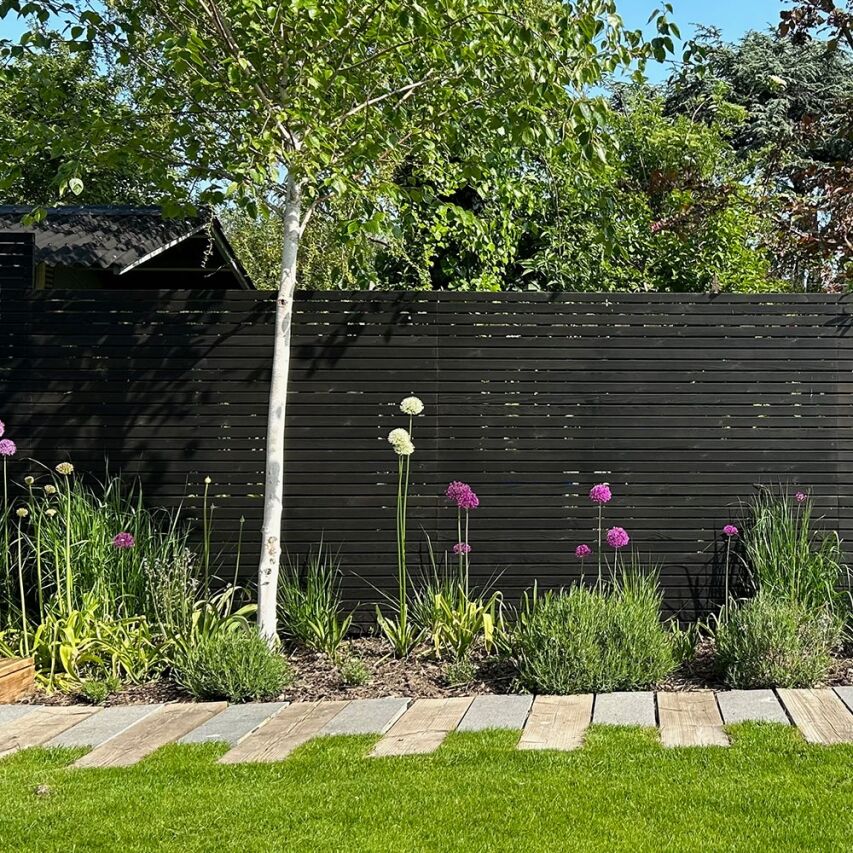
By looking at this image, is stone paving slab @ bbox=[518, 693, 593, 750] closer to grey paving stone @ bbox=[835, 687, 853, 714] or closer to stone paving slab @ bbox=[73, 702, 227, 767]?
grey paving stone @ bbox=[835, 687, 853, 714]

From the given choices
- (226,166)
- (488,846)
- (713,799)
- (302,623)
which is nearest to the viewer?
(488,846)

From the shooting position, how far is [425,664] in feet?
16.9

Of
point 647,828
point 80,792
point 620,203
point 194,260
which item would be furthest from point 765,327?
point 194,260

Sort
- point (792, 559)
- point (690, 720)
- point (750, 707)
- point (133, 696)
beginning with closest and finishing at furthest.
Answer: point (690, 720), point (750, 707), point (133, 696), point (792, 559)

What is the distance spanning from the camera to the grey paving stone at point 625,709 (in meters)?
3.98

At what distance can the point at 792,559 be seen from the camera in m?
5.27

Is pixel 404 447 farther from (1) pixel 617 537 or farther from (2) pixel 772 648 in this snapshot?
(2) pixel 772 648

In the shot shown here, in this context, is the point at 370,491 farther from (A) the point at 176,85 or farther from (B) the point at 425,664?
(A) the point at 176,85

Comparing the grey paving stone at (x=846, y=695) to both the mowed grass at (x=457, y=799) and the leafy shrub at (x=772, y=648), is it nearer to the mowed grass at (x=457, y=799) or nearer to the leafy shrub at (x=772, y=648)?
the leafy shrub at (x=772, y=648)

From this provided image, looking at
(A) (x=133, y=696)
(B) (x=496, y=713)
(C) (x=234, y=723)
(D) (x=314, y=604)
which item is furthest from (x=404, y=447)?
(A) (x=133, y=696)

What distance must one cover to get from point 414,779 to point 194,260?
25.7ft

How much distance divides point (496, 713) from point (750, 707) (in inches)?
43.0

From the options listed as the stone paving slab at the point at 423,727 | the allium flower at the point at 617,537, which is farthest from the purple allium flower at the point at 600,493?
the stone paving slab at the point at 423,727

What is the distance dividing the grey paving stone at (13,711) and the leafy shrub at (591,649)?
234cm
